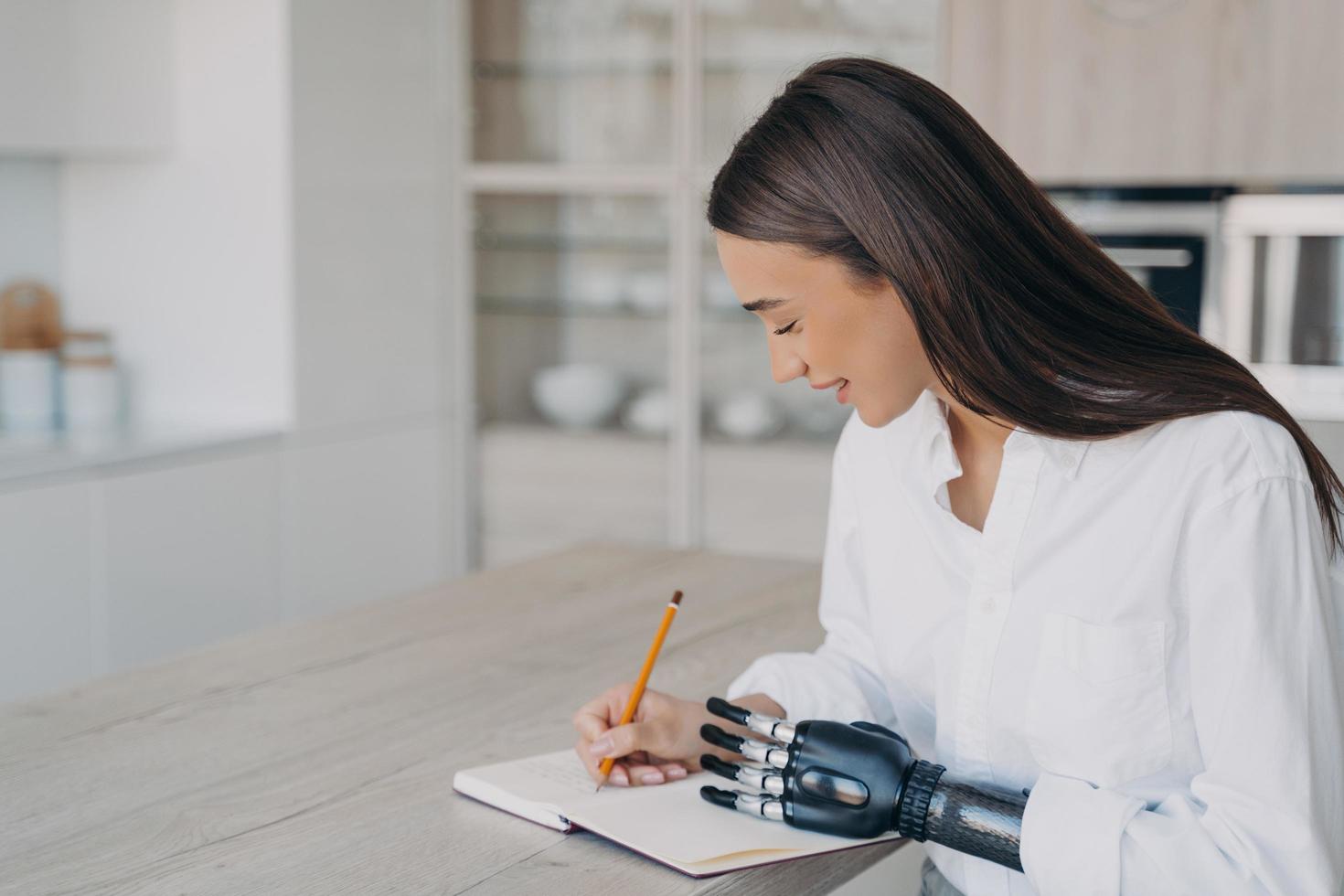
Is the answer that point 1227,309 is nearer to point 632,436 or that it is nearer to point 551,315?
point 632,436

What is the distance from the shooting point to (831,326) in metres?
1.18

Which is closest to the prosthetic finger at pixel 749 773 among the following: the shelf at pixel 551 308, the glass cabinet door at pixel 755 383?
the glass cabinet door at pixel 755 383

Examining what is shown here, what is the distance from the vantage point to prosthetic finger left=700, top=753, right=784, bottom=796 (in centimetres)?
119

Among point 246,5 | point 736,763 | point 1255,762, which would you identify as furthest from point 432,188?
point 1255,762

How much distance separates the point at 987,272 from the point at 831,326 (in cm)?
14

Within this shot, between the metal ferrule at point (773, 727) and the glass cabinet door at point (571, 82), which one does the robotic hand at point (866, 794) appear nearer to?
the metal ferrule at point (773, 727)

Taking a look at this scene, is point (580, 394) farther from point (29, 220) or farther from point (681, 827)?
point (681, 827)

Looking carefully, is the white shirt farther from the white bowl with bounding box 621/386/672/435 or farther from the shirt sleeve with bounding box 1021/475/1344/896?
the white bowl with bounding box 621/386/672/435

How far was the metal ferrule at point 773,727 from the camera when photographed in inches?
46.9

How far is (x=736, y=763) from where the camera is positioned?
4.11 feet

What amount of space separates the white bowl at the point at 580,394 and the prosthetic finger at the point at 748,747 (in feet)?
9.13

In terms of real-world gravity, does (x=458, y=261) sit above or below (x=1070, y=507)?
above

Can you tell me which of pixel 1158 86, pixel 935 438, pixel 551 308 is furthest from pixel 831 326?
pixel 551 308

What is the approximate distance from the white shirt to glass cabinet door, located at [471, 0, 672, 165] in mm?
2669
